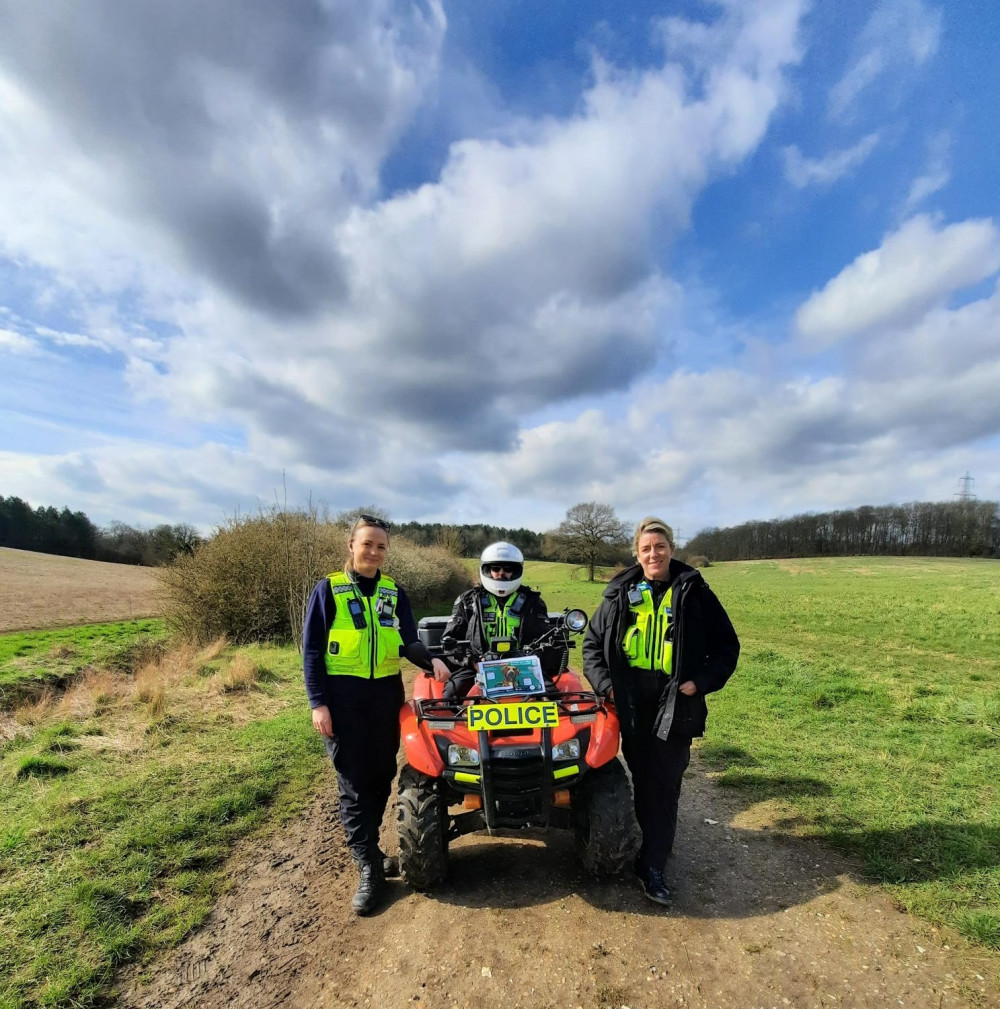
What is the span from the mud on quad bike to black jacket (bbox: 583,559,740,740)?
20cm

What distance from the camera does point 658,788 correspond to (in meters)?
3.62

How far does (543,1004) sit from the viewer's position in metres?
2.59

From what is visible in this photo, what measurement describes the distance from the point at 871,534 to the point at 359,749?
307ft

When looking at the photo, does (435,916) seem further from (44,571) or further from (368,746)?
(44,571)

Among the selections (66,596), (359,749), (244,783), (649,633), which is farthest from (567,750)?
(66,596)

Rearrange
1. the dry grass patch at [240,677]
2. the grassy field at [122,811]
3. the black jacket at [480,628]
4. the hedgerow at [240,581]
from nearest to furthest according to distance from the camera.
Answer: the grassy field at [122,811] < the black jacket at [480,628] < the dry grass patch at [240,677] < the hedgerow at [240,581]

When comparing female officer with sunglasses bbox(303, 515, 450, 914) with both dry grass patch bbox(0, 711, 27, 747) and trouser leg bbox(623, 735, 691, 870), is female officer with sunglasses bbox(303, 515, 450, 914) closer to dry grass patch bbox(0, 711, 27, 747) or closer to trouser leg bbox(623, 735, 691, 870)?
trouser leg bbox(623, 735, 691, 870)

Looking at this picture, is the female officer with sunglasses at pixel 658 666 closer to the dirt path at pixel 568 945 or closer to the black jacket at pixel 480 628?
the dirt path at pixel 568 945

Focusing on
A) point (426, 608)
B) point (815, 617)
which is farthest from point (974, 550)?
point (426, 608)

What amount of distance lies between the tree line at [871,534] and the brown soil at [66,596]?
61.1m

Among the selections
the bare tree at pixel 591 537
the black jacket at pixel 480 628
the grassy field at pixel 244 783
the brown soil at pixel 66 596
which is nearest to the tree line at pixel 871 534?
the bare tree at pixel 591 537

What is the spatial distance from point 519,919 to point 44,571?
4248 centimetres

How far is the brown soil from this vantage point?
62.4 ft

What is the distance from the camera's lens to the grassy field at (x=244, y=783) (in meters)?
3.23
